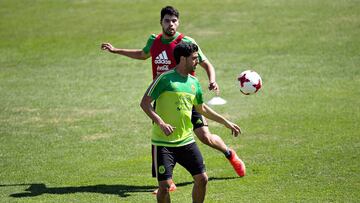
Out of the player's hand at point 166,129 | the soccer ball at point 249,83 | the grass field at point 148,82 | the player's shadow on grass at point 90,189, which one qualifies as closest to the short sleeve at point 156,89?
the player's hand at point 166,129

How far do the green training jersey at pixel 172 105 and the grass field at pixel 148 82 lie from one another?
1.88 metres

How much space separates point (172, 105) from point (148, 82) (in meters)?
9.71

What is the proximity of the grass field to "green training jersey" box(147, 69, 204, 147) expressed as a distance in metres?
1.88

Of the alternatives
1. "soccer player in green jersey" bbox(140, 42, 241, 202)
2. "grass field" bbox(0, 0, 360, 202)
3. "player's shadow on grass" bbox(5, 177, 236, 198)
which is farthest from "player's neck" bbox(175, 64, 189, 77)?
"player's shadow on grass" bbox(5, 177, 236, 198)

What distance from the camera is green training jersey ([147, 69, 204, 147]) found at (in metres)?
9.12

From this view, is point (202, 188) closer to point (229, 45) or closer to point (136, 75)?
point (136, 75)

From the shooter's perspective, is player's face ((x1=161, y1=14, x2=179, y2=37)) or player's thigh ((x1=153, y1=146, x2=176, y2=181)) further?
player's face ((x1=161, y1=14, x2=179, y2=37))

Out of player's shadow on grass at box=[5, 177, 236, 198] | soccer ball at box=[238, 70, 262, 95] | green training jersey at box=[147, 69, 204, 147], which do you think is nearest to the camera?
green training jersey at box=[147, 69, 204, 147]

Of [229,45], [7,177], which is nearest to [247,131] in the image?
[7,177]

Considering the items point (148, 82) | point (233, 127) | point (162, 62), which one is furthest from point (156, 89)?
point (148, 82)

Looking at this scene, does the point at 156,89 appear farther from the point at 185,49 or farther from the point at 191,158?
the point at 191,158

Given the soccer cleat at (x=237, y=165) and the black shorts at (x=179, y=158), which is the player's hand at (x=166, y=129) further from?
the soccer cleat at (x=237, y=165)

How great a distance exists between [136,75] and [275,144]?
694 centimetres

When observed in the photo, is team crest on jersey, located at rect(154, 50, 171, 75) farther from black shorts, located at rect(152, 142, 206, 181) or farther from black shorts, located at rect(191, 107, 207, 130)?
black shorts, located at rect(152, 142, 206, 181)
